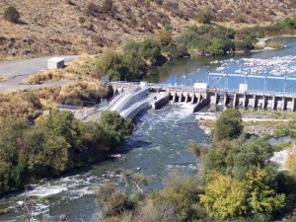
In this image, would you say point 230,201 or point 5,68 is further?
point 5,68

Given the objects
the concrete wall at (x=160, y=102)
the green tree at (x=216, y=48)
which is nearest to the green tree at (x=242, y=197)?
the concrete wall at (x=160, y=102)

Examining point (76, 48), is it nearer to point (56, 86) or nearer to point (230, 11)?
point (56, 86)

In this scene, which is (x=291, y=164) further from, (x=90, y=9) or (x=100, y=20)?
(x=90, y=9)

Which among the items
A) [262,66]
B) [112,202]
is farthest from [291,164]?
[262,66]

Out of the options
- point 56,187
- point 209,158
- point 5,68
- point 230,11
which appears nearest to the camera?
point 209,158

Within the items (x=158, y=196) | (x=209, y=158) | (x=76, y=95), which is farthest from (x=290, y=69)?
(x=158, y=196)

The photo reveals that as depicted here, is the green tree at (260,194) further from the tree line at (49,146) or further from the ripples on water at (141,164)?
the tree line at (49,146)

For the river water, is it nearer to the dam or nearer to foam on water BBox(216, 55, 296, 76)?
foam on water BBox(216, 55, 296, 76)

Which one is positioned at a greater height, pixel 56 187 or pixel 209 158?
pixel 209 158
